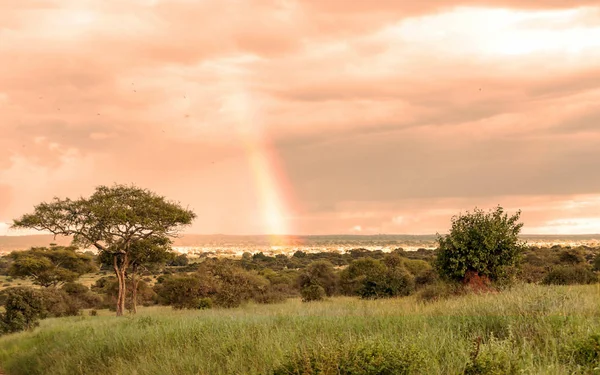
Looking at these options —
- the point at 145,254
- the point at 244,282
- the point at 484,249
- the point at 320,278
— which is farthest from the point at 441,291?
the point at 320,278

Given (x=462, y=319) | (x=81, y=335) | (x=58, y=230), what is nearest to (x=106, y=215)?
(x=58, y=230)

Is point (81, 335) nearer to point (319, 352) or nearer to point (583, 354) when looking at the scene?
point (319, 352)

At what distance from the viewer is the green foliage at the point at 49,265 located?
7125cm

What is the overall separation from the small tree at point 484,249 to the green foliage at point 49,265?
59735 mm

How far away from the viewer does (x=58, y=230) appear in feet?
147

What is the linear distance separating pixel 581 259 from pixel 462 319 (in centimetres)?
6549

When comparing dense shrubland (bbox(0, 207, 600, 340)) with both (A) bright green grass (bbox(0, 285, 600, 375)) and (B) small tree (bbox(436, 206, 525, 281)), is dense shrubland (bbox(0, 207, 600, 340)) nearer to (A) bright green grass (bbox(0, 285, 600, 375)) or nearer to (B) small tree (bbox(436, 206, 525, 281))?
(B) small tree (bbox(436, 206, 525, 281))

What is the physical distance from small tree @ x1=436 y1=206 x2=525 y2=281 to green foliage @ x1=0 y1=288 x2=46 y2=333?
100 ft

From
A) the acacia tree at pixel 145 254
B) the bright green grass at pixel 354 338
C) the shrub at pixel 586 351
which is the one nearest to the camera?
the shrub at pixel 586 351

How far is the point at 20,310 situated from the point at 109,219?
32.6 feet

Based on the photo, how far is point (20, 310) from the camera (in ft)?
142

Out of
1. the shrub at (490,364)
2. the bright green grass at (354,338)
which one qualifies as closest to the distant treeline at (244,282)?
the bright green grass at (354,338)

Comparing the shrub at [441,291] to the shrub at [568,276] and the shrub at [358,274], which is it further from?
the shrub at [358,274]

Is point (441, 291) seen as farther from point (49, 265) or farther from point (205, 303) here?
point (49, 265)
